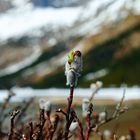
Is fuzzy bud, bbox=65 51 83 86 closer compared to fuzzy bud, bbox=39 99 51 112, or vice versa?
fuzzy bud, bbox=65 51 83 86

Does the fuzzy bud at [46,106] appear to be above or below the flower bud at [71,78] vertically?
below

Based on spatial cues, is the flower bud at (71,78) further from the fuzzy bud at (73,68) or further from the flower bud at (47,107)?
the flower bud at (47,107)

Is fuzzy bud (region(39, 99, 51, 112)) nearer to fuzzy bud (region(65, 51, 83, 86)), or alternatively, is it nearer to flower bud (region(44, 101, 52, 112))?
flower bud (region(44, 101, 52, 112))

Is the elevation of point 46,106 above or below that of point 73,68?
below

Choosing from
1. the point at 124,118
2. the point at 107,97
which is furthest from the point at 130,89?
the point at 124,118

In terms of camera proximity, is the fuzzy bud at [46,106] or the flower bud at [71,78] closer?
the flower bud at [71,78]

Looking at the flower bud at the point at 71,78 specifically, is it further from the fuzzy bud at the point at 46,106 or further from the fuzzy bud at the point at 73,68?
the fuzzy bud at the point at 46,106

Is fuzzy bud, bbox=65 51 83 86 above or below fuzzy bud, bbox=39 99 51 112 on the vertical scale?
above

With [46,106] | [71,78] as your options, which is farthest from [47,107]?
[71,78]

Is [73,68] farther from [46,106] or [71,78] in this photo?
[46,106]

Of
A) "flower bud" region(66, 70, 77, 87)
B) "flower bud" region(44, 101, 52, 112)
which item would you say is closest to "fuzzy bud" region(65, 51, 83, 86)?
"flower bud" region(66, 70, 77, 87)

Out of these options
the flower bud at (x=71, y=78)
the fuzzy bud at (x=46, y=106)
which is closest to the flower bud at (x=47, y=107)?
the fuzzy bud at (x=46, y=106)
